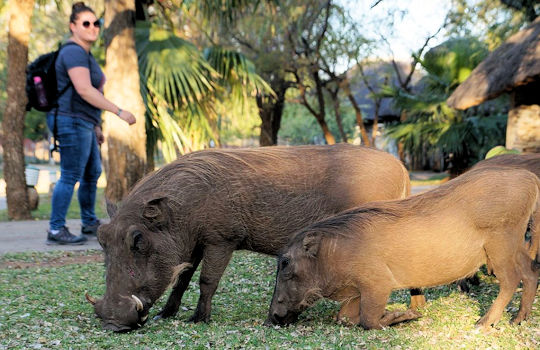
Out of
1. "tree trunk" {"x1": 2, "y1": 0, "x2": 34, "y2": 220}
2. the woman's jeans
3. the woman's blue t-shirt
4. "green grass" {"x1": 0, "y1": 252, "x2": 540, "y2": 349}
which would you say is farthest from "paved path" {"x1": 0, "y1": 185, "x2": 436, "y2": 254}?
"green grass" {"x1": 0, "y1": 252, "x2": 540, "y2": 349}

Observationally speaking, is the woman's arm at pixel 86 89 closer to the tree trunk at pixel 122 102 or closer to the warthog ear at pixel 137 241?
the warthog ear at pixel 137 241

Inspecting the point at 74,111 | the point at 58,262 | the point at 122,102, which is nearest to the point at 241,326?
the point at 58,262

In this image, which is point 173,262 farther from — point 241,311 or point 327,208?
point 327,208

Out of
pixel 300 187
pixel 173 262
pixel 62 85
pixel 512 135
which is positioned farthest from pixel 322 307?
pixel 512 135

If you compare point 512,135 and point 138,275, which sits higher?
point 512,135

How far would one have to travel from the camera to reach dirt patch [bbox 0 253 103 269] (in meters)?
6.14

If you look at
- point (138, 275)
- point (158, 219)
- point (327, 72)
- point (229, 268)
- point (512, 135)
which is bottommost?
point (229, 268)

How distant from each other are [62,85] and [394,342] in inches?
186

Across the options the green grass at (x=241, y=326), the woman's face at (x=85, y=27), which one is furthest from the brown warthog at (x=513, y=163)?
the woman's face at (x=85, y=27)

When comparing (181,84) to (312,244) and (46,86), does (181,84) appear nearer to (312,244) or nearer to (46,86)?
(46,86)

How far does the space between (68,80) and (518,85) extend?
292 inches

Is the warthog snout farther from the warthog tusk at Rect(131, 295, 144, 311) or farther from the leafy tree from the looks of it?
the leafy tree

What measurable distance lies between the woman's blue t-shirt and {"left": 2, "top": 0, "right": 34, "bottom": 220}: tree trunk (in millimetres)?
3882

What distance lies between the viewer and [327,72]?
2417cm
